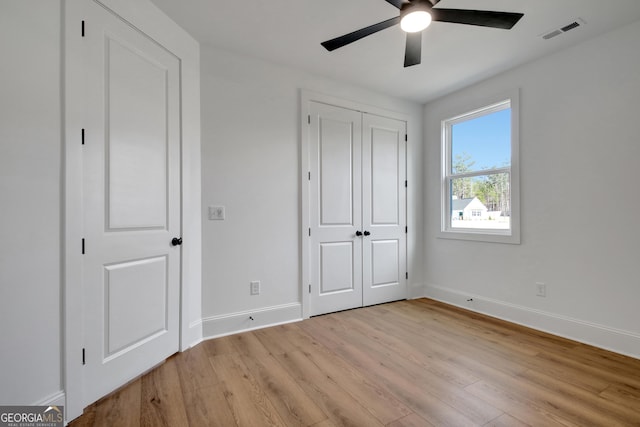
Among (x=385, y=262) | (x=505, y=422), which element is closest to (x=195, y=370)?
(x=505, y=422)

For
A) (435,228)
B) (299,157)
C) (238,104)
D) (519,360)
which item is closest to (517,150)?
(435,228)

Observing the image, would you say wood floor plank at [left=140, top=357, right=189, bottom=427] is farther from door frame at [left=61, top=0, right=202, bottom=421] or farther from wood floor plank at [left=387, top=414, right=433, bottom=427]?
wood floor plank at [left=387, top=414, right=433, bottom=427]

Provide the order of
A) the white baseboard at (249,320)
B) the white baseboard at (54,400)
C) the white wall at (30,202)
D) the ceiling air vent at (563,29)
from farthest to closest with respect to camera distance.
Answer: the white baseboard at (249,320) < the ceiling air vent at (563,29) < the white baseboard at (54,400) < the white wall at (30,202)

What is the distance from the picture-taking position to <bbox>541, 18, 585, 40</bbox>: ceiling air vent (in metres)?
2.26

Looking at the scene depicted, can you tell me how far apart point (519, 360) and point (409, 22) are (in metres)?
2.52

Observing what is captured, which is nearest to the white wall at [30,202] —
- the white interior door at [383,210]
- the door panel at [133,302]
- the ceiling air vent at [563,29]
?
the door panel at [133,302]

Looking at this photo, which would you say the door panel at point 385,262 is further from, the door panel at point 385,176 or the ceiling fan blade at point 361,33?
the ceiling fan blade at point 361,33

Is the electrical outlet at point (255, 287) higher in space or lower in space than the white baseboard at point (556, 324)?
higher

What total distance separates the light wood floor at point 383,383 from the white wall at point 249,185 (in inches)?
13.7

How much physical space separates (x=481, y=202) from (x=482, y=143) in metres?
0.70

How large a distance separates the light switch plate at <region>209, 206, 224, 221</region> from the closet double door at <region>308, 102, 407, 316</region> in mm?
941

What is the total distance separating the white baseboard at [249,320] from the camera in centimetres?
261

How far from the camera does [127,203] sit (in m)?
1.90

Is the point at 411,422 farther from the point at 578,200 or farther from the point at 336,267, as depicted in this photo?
the point at 578,200
